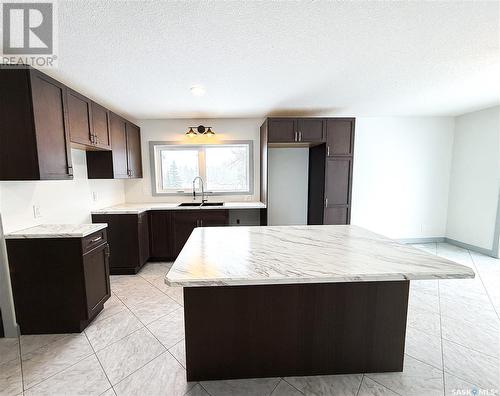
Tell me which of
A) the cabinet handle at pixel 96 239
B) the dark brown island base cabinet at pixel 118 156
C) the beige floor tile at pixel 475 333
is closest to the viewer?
the beige floor tile at pixel 475 333

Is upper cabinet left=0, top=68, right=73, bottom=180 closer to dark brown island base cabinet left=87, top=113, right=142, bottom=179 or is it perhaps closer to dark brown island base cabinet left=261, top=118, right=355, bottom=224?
dark brown island base cabinet left=87, top=113, right=142, bottom=179

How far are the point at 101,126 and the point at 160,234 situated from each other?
1679mm

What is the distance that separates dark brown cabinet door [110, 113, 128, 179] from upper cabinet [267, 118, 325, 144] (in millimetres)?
2180

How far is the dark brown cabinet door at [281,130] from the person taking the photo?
321 centimetres

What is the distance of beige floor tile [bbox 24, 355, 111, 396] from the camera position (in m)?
1.37

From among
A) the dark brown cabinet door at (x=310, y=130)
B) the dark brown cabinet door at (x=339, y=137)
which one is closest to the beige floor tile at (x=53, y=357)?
the dark brown cabinet door at (x=310, y=130)

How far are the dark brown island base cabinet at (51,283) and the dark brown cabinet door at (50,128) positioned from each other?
63cm

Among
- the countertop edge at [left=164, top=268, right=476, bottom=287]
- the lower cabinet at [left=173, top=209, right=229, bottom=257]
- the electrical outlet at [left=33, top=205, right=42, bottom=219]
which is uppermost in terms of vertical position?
the electrical outlet at [left=33, top=205, right=42, bottom=219]

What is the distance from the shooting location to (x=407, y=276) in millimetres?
1062

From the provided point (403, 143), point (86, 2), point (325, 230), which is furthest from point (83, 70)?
point (403, 143)

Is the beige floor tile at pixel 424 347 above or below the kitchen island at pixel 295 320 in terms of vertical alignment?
below

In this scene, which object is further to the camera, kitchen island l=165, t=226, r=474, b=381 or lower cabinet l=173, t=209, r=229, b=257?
lower cabinet l=173, t=209, r=229, b=257

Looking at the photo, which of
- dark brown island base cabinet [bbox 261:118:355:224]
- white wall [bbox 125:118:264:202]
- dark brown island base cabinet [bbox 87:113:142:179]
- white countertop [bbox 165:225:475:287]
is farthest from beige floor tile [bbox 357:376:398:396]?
dark brown island base cabinet [bbox 87:113:142:179]

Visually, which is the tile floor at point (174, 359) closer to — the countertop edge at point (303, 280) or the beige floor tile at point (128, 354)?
the beige floor tile at point (128, 354)
